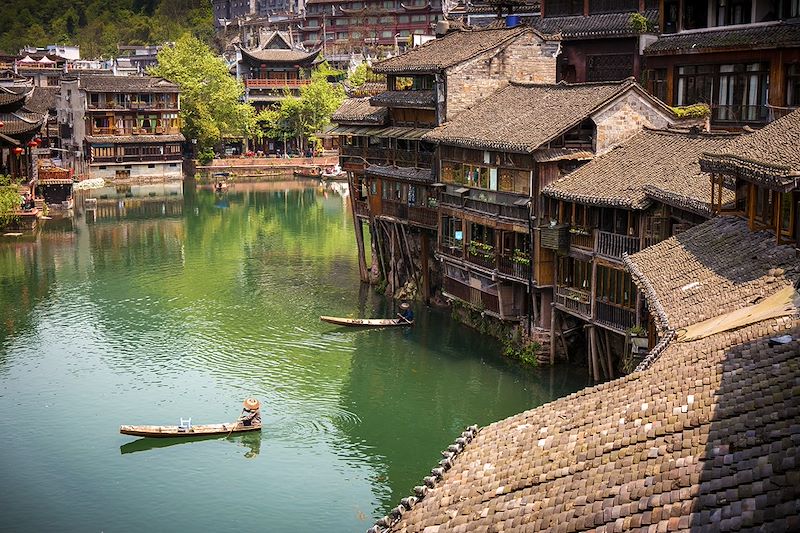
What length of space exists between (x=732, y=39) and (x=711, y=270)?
2327 centimetres

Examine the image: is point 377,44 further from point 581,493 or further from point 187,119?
point 581,493

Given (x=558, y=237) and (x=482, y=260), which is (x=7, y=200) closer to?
(x=482, y=260)

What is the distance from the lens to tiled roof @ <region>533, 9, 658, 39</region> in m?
53.6

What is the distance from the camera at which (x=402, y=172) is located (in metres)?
50.6

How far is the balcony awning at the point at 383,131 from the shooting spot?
4878cm

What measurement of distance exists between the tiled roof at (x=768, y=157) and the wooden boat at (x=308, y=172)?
8600 cm

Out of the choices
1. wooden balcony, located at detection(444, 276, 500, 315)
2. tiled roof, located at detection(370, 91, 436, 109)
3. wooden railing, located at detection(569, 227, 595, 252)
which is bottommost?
wooden balcony, located at detection(444, 276, 500, 315)

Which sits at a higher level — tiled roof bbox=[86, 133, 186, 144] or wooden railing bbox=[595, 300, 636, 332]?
tiled roof bbox=[86, 133, 186, 144]

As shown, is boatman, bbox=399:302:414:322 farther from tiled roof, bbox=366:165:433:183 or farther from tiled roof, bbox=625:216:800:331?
tiled roof, bbox=625:216:800:331

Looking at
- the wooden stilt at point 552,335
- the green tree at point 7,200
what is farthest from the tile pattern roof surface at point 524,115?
the green tree at point 7,200

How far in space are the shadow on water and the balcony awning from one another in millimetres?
18020

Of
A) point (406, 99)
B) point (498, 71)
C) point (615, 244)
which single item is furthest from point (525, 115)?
point (615, 244)

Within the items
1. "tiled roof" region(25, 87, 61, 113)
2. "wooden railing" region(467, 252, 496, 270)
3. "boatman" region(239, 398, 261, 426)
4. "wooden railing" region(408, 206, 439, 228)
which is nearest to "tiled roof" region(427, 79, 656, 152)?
"wooden railing" region(408, 206, 439, 228)

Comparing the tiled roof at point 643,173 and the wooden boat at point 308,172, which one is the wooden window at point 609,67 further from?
the wooden boat at point 308,172
